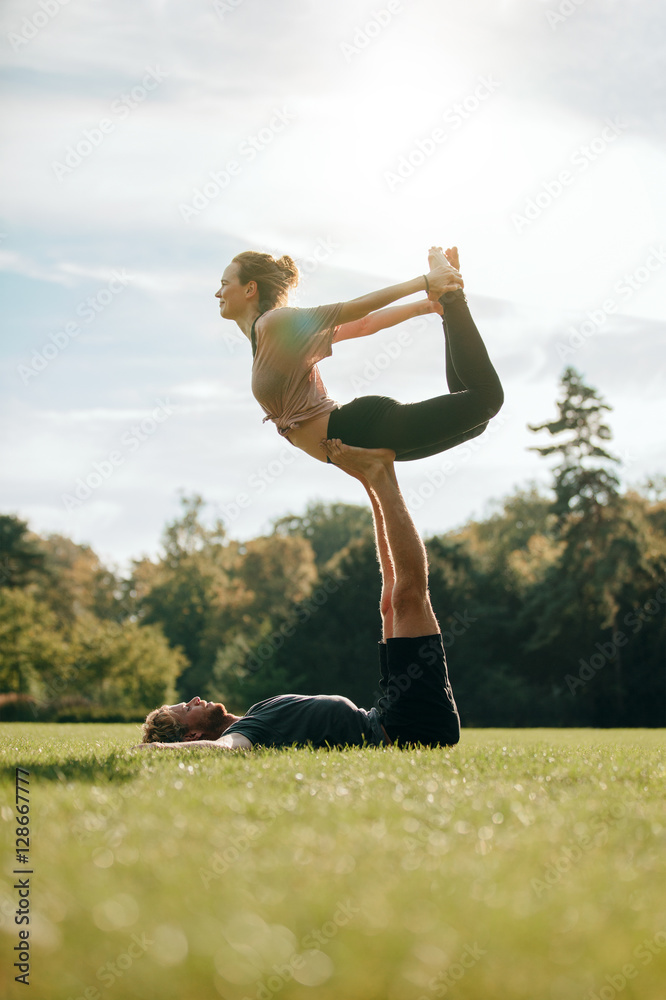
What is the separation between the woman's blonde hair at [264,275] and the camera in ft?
21.5

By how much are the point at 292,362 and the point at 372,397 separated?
2.22 feet

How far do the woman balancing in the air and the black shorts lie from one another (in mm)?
1531

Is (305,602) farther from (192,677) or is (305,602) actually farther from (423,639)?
(423,639)

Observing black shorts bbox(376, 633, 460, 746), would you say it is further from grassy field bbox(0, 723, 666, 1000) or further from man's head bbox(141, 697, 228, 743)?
grassy field bbox(0, 723, 666, 1000)

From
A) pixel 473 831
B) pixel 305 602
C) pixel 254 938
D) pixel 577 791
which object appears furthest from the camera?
pixel 305 602

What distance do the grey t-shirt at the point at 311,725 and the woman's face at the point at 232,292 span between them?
3156mm

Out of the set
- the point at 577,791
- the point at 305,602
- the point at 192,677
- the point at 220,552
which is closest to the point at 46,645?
the point at 305,602

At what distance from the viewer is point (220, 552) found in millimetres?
66500

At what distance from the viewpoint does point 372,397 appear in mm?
6160

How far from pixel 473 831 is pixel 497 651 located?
141ft

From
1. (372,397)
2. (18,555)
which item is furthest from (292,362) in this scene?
(18,555)

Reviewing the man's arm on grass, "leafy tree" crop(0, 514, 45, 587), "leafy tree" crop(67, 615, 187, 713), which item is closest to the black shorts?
the man's arm on grass

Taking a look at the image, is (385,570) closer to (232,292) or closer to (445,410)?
(445,410)

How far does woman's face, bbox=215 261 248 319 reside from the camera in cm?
651
